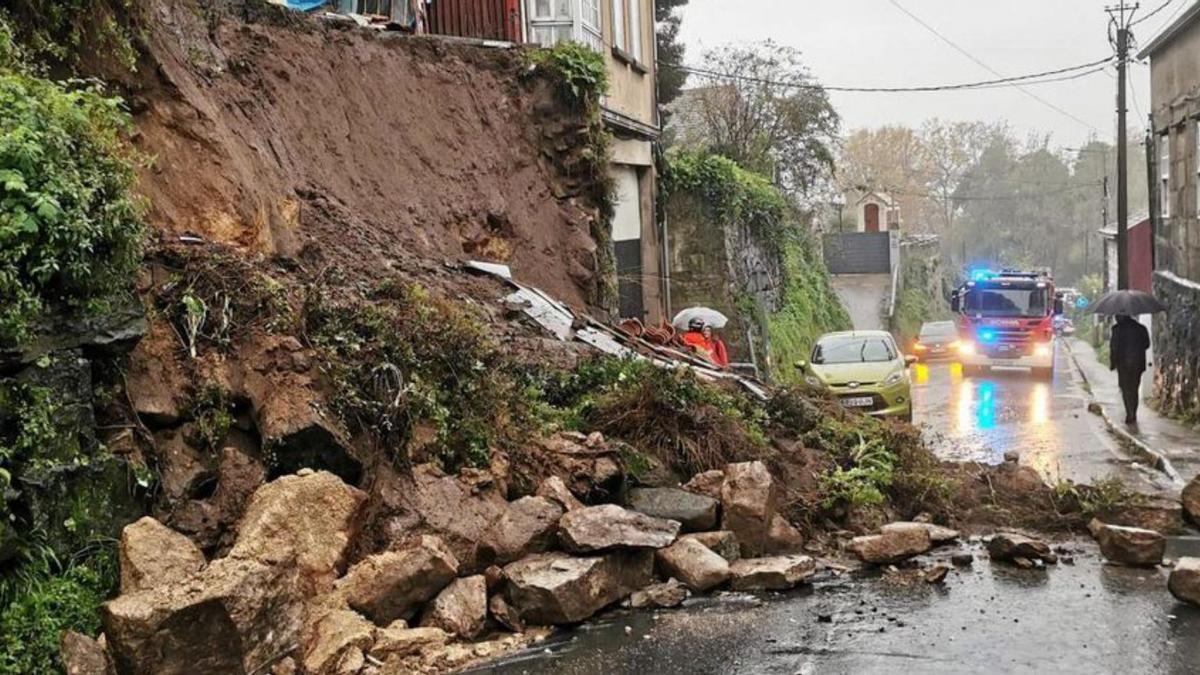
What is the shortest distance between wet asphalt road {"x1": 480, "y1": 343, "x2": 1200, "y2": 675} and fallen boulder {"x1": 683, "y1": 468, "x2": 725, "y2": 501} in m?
1.12

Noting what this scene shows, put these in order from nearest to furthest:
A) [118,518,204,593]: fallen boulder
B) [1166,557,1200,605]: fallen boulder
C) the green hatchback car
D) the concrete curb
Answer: [118,518,204,593]: fallen boulder, [1166,557,1200,605]: fallen boulder, the concrete curb, the green hatchback car

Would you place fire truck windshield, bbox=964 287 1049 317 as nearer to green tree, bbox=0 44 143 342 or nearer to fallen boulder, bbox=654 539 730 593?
fallen boulder, bbox=654 539 730 593

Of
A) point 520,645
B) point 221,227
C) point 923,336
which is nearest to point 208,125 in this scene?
point 221,227

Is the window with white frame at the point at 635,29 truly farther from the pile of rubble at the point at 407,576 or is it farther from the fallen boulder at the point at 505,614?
the fallen boulder at the point at 505,614

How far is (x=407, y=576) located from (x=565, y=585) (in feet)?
3.37

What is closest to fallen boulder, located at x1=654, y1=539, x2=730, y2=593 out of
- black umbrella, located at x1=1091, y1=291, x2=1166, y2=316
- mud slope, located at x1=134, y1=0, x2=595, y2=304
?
mud slope, located at x1=134, y1=0, x2=595, y2=304

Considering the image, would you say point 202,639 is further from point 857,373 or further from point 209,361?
point 857,373

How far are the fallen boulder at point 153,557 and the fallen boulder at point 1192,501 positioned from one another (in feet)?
27.2

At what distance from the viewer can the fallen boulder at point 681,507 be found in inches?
333

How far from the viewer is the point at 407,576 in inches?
266

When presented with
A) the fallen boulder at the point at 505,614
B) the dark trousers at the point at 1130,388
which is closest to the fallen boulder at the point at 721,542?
the fallen boulder at the point at 505,614

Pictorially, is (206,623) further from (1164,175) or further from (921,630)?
(1164,175)

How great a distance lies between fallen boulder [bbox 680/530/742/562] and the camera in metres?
8.20

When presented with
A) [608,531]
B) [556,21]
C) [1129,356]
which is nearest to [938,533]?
[608,531]
